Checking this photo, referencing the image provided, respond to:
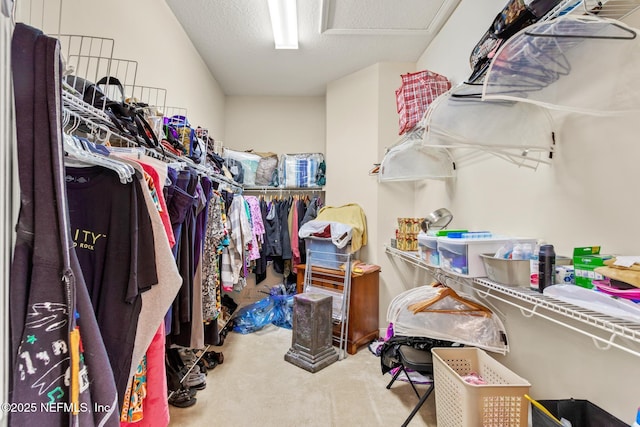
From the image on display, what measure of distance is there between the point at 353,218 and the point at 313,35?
1.85 m

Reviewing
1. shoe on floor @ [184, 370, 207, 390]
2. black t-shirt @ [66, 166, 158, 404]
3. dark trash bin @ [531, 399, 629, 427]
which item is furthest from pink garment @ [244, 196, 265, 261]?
dark trash bin @ [531, 399, 629, 427]

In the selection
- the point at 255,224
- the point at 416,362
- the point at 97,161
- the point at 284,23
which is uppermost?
the point at 284,23

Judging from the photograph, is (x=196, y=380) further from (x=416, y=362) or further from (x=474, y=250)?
(x=474, y=250)

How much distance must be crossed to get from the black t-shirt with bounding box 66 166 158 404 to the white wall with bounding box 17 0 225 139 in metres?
0.94

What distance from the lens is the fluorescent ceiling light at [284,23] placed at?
2.41m

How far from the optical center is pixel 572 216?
1363mm

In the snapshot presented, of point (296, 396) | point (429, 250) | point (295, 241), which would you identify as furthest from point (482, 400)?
point (295, 241)

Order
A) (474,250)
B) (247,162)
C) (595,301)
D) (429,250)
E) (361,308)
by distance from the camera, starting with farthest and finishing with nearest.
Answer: (247,162) → (361,308) → (429,250) → (474,250) → (595,301)

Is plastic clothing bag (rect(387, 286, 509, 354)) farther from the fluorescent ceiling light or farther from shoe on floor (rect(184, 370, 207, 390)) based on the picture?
the fluorescent ceiling light

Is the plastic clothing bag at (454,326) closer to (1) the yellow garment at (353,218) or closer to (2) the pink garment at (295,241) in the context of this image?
(1) the yellow garment at (353,218)

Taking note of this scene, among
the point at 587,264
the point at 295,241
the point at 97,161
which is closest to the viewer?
the point at 97,161

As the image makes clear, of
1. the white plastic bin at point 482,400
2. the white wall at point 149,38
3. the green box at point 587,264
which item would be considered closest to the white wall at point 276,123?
the white wall at point 149,38

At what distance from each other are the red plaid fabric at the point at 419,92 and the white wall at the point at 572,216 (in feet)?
1.45

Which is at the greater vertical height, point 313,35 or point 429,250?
point 313,35
